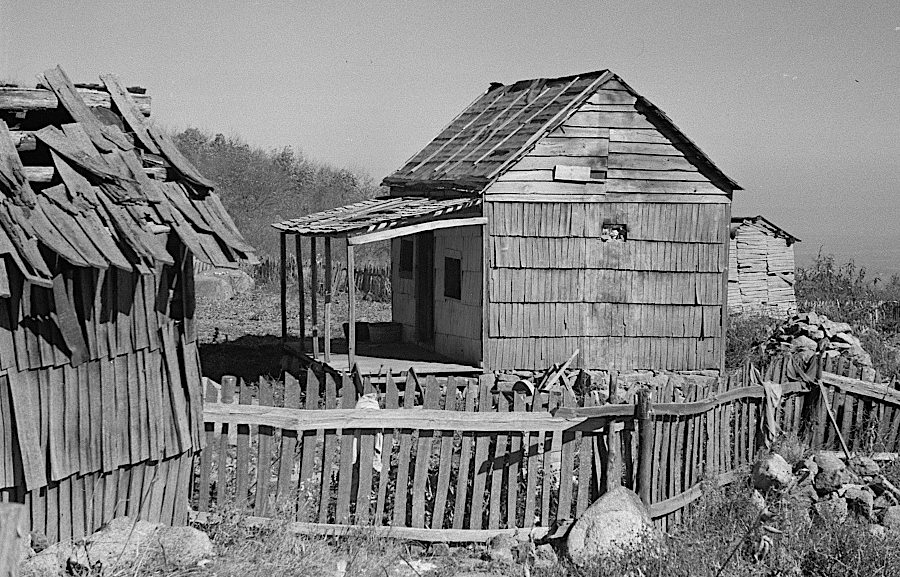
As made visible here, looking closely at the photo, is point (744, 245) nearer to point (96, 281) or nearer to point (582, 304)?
point (582, 304)

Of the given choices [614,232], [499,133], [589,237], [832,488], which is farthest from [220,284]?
[832,488]

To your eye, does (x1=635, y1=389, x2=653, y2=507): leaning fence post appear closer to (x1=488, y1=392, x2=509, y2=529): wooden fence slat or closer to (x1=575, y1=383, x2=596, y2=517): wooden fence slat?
(x1=575, y1=383, x2=596, y2=517): wooden fence slat

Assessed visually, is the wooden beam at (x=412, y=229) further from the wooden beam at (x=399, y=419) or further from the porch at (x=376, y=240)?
the wooden beam at (x=399, y=419)

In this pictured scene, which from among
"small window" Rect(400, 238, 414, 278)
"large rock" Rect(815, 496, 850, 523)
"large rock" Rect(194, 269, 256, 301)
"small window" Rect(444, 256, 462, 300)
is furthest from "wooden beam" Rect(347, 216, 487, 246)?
"large rock" Rect(194, 269, 256, 301)

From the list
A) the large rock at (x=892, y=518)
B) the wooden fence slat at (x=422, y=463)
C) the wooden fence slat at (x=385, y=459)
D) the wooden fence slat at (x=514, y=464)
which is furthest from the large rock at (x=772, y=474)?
the wooden fence slat at (x=385, y=459)

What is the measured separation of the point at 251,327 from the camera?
21.9 meters

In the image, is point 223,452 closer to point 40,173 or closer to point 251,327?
point 40,173

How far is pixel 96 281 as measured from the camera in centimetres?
626

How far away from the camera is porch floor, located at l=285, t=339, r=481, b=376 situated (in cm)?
1477

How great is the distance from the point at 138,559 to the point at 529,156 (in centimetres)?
1018

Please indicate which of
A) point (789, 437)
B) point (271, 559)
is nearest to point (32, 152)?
point (271, 559)

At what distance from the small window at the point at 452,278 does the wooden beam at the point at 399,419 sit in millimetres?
8116

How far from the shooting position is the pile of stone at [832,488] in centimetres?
840

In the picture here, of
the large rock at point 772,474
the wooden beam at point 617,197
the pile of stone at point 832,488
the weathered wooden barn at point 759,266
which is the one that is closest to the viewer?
the pile of stone at point 832,488
